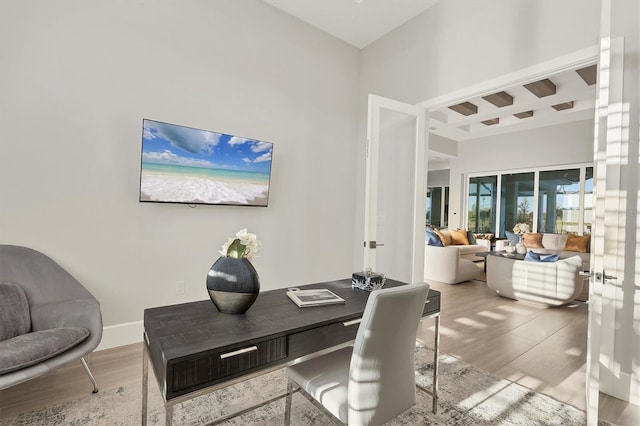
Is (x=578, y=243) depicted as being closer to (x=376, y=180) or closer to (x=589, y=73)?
(x=589, y=73)

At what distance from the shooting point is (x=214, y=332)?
126 cm

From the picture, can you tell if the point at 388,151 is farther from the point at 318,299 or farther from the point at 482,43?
the point at 318,299

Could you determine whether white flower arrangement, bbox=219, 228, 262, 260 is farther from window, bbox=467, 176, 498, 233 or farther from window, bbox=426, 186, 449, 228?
window, bbox=426, 186, 449, 228

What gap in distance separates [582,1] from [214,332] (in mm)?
3145

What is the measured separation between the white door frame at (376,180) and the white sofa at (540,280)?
208cm

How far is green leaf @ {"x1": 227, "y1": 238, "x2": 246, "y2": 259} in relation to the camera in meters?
1.53

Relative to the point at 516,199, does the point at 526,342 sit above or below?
below

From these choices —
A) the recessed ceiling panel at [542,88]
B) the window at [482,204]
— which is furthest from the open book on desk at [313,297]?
the window at [482,204]

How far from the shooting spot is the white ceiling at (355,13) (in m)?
3.29

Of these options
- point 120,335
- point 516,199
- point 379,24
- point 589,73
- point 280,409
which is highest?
point 379,24

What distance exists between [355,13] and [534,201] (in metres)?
6.92

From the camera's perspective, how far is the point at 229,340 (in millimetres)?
1194

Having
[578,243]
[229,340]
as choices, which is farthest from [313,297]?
[578,243]

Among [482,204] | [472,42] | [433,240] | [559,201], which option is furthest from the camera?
[482,204]
